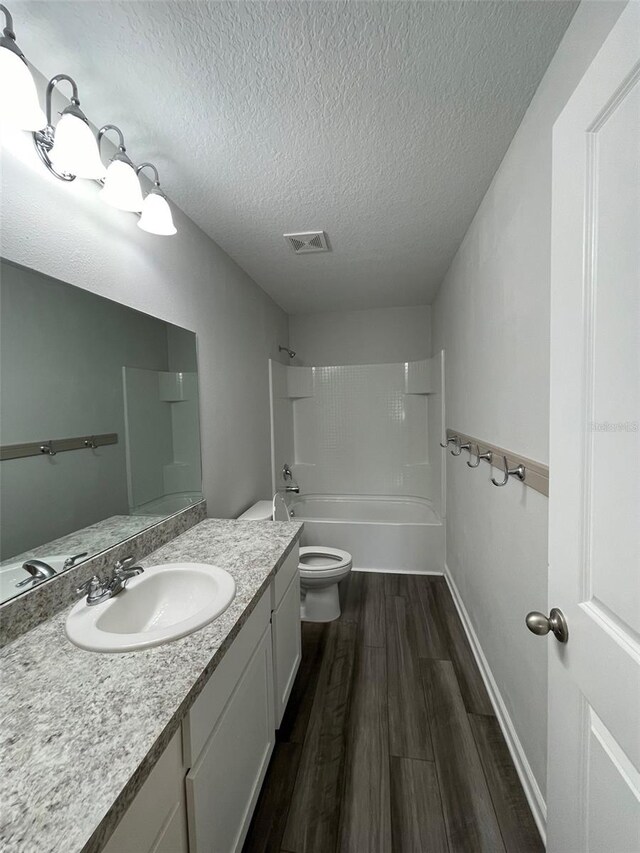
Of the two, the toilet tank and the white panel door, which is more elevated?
the white panel door

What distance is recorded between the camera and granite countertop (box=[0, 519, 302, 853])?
1.56ft

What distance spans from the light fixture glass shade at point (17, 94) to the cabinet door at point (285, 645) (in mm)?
1679

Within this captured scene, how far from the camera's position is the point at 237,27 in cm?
88

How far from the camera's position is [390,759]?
53.0 inches

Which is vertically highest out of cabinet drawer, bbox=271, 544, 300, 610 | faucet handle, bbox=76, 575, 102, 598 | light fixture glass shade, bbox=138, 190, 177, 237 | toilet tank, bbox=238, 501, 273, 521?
light fixture glass shade, bbox=138, 190, 177, 237

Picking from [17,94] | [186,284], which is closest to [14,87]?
[17,94]

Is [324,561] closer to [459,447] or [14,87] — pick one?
[459,447]

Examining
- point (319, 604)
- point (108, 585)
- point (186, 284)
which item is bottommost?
point (319, 604)

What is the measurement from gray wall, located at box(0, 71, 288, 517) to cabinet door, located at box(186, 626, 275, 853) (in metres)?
0.93

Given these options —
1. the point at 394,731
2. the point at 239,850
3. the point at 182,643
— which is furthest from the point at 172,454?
the point at 394,731

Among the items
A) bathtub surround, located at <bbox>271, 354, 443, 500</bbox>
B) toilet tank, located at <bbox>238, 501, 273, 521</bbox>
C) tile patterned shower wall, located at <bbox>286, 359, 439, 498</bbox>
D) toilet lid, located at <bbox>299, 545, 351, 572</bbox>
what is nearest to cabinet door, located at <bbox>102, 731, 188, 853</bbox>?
toilet tank, located at <bbox>238, 501, 273, 521</bbox>

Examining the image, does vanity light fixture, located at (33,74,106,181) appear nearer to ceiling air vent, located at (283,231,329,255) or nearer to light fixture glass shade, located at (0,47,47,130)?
light fixture glass shade, located at (0,47,47,130)

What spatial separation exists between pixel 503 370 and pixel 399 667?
62.5 inches

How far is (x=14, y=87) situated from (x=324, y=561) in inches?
104
